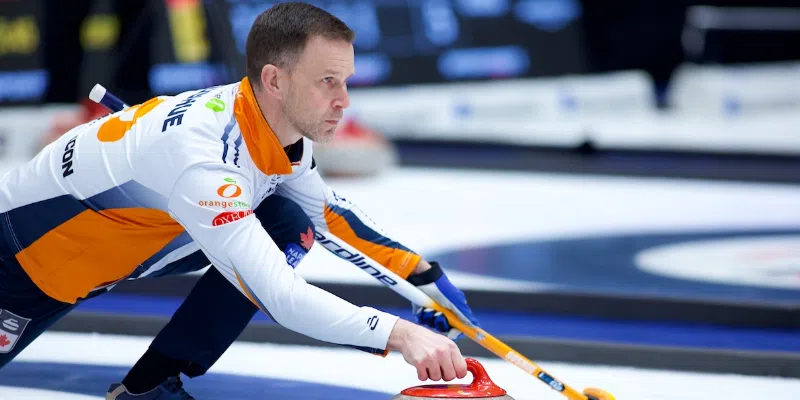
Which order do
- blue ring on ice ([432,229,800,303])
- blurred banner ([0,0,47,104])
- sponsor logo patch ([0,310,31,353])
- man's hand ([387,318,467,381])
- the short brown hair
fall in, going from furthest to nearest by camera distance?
blurred banner ([0,0,47,104]) → blue ring on ice ([432,229,800,303]) → sponsor logo patch ([0,310,31,353]) → the short brown hair → man's hand ([387,318,467,381])

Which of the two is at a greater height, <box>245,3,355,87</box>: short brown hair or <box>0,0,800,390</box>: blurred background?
<box>245,3,355,87</box>: short brown hair

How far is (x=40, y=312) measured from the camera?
2400 millimetres

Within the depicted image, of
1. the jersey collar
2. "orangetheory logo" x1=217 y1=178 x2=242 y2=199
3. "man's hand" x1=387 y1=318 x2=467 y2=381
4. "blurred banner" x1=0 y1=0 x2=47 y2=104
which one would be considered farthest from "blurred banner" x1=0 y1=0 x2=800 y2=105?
"man's hand" x1=387 y1=318 x2=467 y2=381

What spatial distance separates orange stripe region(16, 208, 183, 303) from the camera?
2.28m

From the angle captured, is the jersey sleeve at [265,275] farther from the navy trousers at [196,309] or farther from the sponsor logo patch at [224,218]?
the navy trousers at [196,309]

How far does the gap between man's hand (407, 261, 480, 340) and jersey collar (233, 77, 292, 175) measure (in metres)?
0.50

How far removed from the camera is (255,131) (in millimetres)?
2191

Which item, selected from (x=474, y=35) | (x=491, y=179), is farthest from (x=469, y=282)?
(x=474, y=35)

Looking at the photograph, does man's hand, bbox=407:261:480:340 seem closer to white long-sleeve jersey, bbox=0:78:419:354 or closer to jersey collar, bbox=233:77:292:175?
white long-sleeve jersey, bbox=0:78:419:354

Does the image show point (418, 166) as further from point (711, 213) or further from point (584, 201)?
point (711, 213)

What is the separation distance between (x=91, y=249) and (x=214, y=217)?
40 cm

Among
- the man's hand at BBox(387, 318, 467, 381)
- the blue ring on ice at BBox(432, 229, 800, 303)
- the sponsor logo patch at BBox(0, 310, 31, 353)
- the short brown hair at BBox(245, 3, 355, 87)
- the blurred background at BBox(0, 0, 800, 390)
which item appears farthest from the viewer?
the blue ring on ice at BBox(432, 229, 800, 303)

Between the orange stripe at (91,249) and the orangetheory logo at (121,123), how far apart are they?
0.15 meters

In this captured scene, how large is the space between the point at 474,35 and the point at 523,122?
0.80 meters
